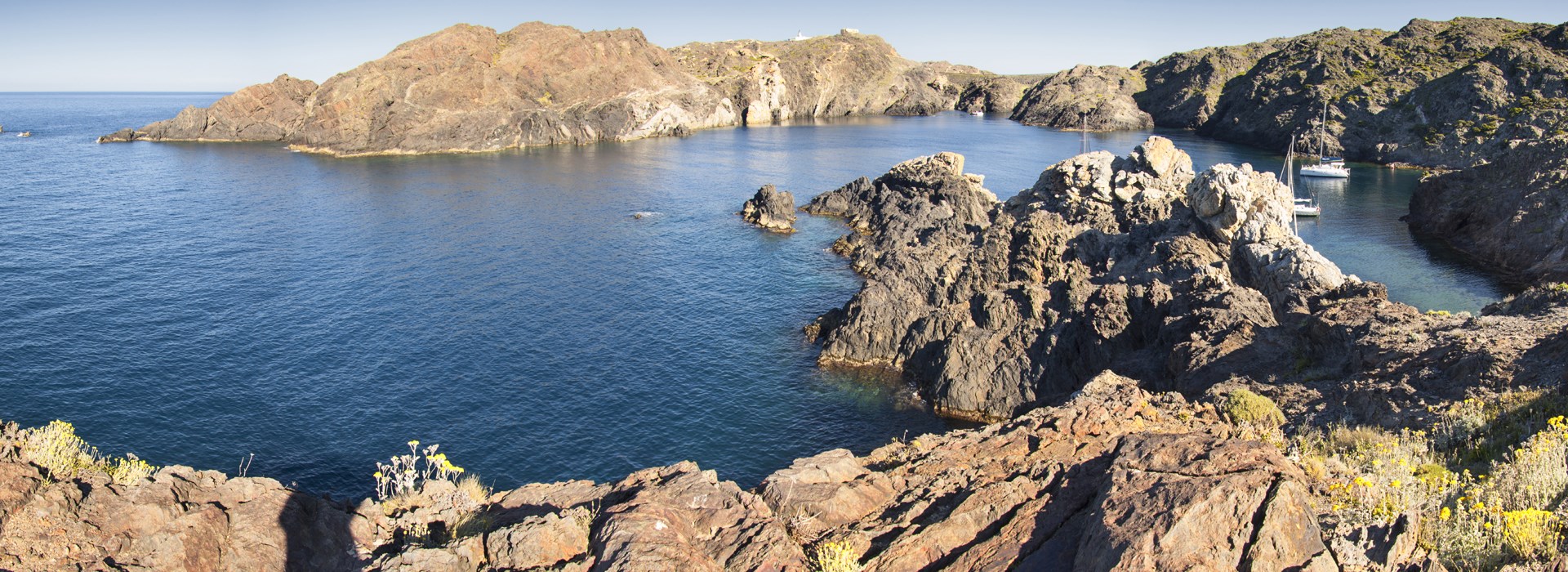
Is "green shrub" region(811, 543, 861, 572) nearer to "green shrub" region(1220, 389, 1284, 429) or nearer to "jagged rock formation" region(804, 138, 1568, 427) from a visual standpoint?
"green shrub" region(1220, 389, 1284, 429)

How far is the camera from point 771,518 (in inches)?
737

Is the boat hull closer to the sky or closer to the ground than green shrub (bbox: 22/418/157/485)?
closer to the sky

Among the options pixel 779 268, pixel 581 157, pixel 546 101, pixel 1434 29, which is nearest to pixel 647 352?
pixel 779 268

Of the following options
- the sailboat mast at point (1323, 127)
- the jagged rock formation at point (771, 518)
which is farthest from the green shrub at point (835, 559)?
the sailboat mast at point (1323, 127)

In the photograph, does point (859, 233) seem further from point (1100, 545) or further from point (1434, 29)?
point (1434, 29)

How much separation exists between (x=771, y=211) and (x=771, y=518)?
8016cm

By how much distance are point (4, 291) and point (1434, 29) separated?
215m

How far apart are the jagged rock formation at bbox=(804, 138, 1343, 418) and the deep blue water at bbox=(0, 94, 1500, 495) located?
3913 mm

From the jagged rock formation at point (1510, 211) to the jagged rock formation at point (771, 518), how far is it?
64.3 metres

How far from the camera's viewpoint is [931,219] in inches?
3465

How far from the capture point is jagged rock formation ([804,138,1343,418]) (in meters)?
43.0

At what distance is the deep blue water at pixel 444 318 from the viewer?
42.7 m

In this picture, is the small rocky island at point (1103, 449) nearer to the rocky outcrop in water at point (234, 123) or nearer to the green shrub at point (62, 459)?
the green shrub at point (62, 459)

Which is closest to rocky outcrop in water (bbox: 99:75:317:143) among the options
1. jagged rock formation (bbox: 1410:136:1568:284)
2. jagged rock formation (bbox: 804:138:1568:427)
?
jagged rock formation (bbox: 804:138:1568:427)
